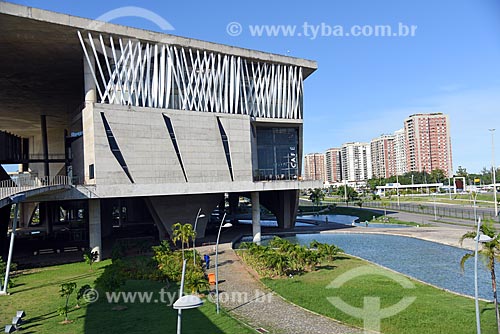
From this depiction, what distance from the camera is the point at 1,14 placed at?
99.9 ft

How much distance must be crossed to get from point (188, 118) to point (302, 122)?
16.6 m

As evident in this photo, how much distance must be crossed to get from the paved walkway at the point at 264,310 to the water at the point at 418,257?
9897 mm

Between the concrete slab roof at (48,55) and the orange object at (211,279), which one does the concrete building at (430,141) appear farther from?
the orange object at (211,279)

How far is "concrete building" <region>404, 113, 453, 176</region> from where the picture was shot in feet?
535

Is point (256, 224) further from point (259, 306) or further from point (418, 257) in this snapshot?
point (259, 306)

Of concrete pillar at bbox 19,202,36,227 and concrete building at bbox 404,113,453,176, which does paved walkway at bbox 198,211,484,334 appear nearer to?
concrete pillar at bbox 19,202,36,227

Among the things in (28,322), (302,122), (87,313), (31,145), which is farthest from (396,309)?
(31,145)

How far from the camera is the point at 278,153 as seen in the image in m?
52.3

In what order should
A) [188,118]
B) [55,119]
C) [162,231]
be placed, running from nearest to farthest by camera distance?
[188,118]
[162,231]
[55,119]

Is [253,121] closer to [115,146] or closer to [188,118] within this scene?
[188,118]

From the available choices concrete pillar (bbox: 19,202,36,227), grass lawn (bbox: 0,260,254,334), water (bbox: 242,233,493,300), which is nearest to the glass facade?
water (bbox: 242,233,493,300)
